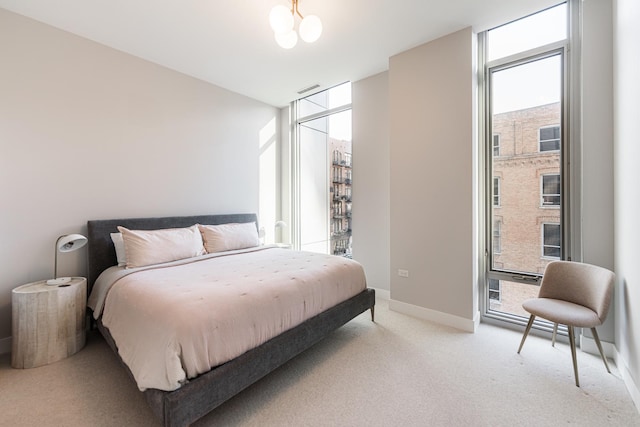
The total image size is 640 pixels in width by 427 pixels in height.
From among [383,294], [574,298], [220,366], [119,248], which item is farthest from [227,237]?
[574,298]

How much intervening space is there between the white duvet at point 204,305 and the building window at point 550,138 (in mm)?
2226

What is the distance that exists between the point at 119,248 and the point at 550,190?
4413 millimetres

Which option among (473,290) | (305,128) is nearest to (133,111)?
(305,128)

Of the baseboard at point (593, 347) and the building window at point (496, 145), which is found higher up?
the building window at point (496, 145)

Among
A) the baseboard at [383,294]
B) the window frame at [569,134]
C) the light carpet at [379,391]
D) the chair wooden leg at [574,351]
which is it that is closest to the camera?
the light carpet at [379,391]

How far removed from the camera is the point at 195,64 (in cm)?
341

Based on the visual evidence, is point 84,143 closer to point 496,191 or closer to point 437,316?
point 437,316

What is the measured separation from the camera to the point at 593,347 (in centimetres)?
229

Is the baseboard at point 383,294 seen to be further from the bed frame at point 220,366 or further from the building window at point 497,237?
the building window at point 497,237

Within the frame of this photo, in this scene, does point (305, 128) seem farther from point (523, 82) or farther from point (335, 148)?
point (523, 82)

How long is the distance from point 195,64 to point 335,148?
231 cm

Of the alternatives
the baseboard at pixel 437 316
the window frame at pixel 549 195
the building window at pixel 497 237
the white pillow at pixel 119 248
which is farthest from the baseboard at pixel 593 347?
the white pillow at pixel 119 248

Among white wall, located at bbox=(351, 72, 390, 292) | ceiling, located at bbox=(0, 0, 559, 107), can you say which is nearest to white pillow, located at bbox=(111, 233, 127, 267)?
ceiling, located at bbox=(0, 0, 559, 107)

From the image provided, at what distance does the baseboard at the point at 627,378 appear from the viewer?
1.69m
